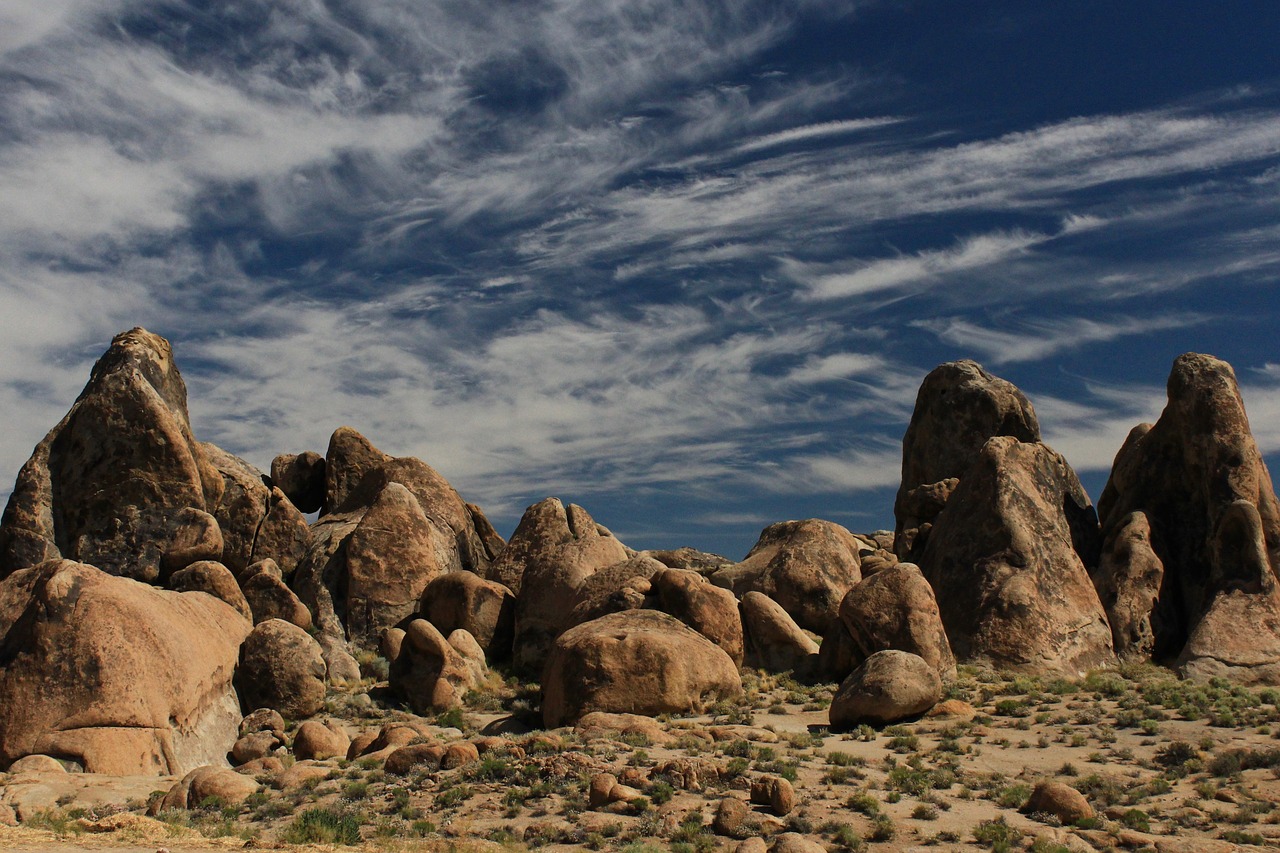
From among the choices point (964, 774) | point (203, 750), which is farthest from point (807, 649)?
point (203, 750)

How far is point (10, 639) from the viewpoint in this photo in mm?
22328

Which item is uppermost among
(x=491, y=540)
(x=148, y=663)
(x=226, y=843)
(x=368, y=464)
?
(x=368, y=464)

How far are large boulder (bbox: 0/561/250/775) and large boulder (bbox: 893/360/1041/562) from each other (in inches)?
1081

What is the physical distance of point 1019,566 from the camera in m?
29.9

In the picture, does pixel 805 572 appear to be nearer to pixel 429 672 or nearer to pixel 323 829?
pixel 429 672

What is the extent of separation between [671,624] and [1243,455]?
16.2 m

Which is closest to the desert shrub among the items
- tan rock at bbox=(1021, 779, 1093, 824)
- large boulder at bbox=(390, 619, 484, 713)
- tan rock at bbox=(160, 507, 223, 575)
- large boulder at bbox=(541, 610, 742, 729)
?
large boulder at bbox=(541, 610, 742, 729)

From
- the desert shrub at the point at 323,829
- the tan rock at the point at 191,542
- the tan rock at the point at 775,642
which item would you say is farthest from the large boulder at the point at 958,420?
the desert shrub at the point at 323,829

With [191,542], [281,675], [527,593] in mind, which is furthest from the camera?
[527,593]

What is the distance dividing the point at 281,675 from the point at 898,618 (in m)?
13.8

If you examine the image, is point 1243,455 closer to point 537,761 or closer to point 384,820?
point 537,761

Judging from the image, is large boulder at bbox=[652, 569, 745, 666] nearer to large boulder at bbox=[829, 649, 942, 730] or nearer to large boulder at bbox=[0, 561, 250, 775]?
large boulder at bbox=[829, 649, 942, 730]

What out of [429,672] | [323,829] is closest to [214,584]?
[429,672]

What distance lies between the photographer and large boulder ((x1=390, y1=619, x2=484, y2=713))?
27094mm
